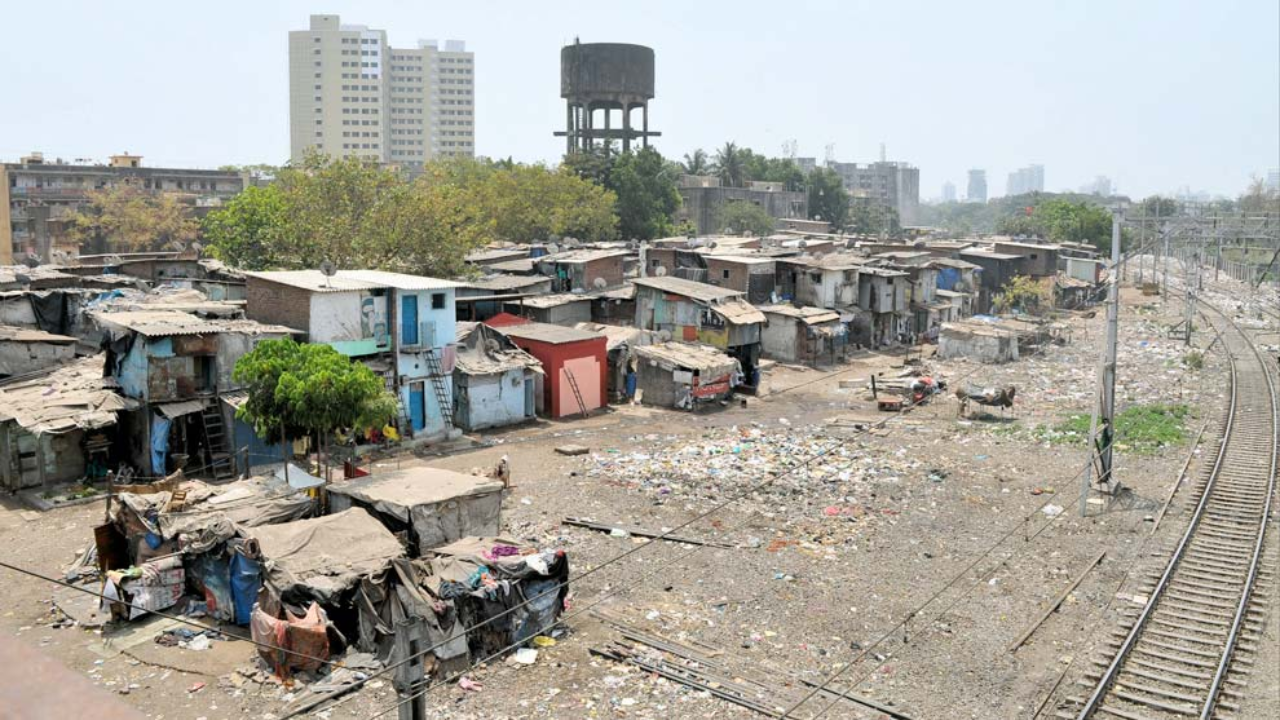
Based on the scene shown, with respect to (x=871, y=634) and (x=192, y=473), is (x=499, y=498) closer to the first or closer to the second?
(x=871, y=634)

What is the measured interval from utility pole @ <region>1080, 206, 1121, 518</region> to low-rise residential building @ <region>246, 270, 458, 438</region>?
14.1 metres

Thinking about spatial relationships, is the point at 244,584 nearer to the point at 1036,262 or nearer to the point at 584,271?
the point at 584,271

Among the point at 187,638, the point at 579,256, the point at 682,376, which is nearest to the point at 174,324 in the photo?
the point at 187,638

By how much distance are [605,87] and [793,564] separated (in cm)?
6032

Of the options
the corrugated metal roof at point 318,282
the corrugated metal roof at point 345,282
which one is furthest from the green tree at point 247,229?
the corrugated metal roof at point 318,282

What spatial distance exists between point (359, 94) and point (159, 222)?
7856 cm

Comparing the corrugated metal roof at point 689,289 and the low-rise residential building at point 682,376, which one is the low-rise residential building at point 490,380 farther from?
the corrugated metal roof at point 689,289

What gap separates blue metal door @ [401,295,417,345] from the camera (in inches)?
938

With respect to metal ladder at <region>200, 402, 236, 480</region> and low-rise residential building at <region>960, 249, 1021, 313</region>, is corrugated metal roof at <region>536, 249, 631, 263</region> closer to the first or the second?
metal ladder at <region>200, 402, 236, 480</region>

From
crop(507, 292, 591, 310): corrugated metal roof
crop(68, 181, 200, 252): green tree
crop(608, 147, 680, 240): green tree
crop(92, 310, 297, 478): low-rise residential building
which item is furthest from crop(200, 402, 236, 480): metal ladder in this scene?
crop(608, 147, 680, 240): green tree

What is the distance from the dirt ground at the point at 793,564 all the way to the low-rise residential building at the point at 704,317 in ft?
18.4

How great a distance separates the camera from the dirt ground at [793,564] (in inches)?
471

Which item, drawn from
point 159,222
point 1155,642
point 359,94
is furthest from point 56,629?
point 359,94

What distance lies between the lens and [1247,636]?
13.9 m
